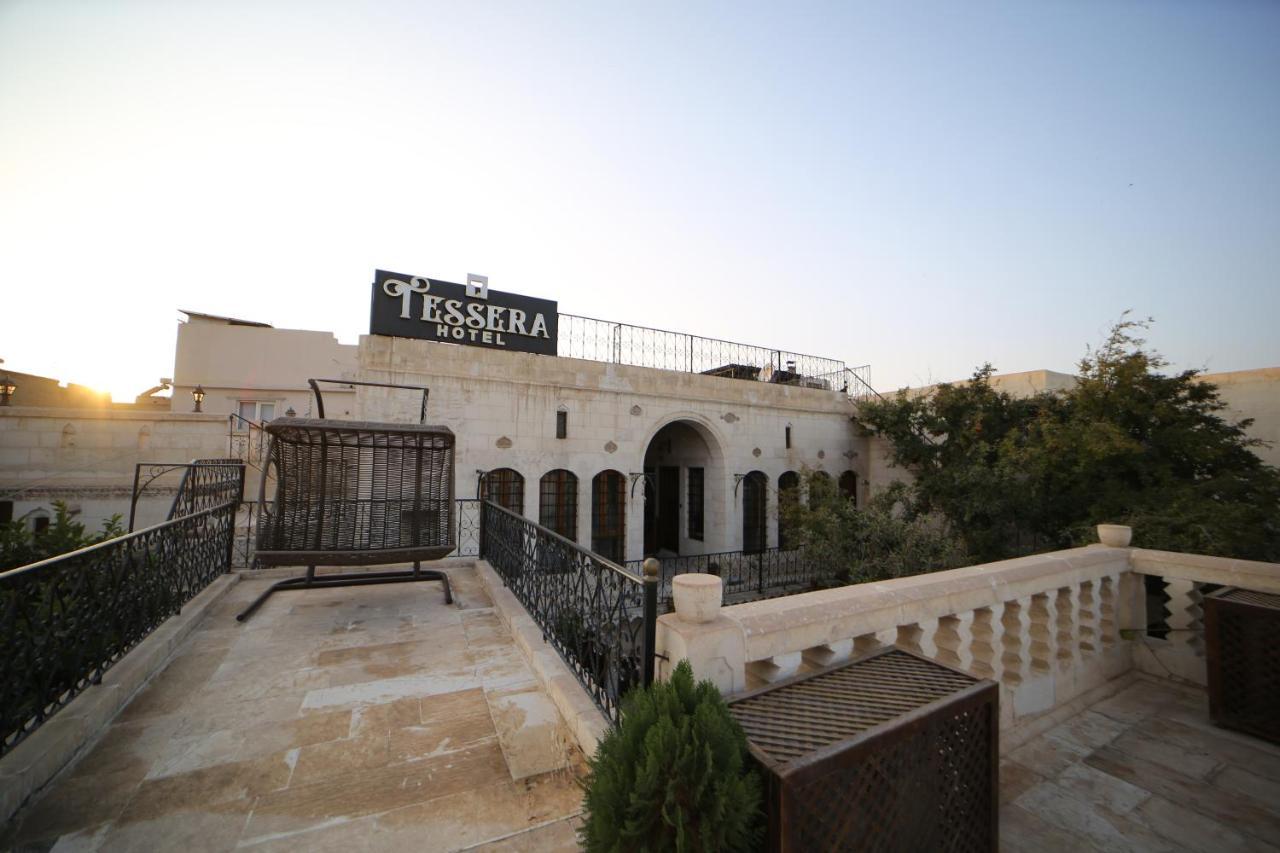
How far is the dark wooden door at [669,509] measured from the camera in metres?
16.0

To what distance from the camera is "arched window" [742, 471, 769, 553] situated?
49.0 ft

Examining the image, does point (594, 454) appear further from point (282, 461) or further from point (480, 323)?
point (282, 461)

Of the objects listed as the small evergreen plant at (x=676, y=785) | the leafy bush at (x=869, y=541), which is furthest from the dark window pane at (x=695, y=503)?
the small evergreen plant at (x=676, y=785)

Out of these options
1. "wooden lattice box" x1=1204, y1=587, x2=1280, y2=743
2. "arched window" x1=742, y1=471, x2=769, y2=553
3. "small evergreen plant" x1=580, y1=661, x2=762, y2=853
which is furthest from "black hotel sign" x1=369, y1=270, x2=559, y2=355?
"wooden lattice box" x1=1204, y1=587, x2=1280, y2=743

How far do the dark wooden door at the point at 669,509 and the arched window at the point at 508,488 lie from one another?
6197 millimetres

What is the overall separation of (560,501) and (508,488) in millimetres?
1383

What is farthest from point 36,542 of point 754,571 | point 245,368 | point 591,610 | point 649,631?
point 245,368

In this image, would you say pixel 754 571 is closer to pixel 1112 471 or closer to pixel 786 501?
pixel 786 501

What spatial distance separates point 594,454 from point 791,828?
11.0 m

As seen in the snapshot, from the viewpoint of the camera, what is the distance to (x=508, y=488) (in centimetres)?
1141

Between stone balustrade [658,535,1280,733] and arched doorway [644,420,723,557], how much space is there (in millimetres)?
10484

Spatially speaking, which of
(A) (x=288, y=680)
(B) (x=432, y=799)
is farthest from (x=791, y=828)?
(A) (x=288, y=680)

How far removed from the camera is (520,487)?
37.7 ft

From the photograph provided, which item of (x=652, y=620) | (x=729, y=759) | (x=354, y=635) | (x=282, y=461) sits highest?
(x=282, y=461)
